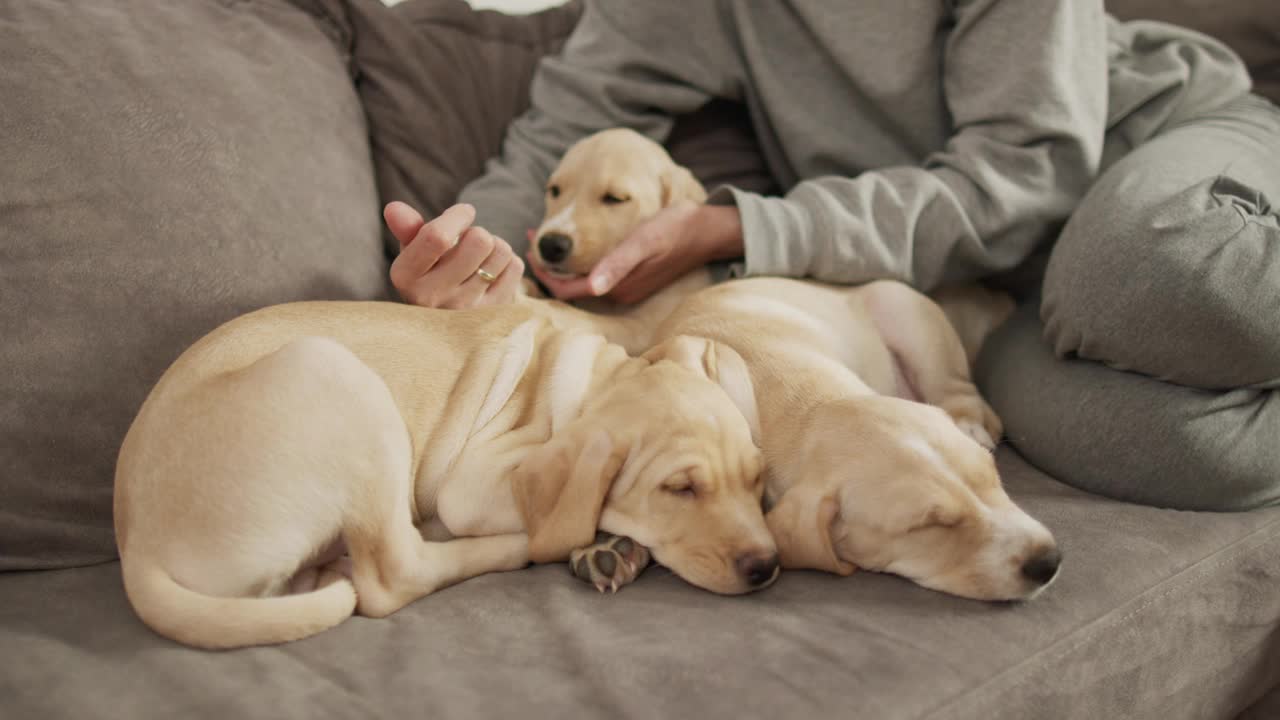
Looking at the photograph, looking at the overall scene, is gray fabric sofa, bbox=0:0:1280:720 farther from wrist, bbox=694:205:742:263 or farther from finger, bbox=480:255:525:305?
wrist, bbox=694:205:742:263

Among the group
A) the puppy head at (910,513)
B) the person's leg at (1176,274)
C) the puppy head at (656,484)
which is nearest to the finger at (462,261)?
the puppy head at (656,484)

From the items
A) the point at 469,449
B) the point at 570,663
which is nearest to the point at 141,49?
the point at 469,449

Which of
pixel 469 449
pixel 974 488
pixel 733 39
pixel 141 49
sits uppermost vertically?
pixel 141 49

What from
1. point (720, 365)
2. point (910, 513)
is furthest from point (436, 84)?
point (910, 513)

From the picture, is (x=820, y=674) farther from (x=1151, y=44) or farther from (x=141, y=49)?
(x=1151, y=44)

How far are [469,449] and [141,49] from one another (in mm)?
1023

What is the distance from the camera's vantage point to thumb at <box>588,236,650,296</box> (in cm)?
209

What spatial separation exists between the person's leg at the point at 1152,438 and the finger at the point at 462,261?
3.87ft

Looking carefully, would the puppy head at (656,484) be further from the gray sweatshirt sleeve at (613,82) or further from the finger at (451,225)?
the gray sweatshirt sleeve at (613,82)

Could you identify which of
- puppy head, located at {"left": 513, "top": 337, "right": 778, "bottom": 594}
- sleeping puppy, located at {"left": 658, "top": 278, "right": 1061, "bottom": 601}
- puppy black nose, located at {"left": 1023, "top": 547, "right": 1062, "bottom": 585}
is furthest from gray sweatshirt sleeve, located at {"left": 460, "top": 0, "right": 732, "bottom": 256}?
puppy black nose, located at {"left": 1023, "top": 547, "right": 1062, "bottom": 585}

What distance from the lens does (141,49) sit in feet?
5.62

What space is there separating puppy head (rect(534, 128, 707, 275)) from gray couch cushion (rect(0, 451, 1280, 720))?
1.02m

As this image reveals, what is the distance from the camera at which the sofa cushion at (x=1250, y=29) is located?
2477 millimetres

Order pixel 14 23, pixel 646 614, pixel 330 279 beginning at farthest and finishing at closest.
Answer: pixel 330 279 → pixel 14 23 → pixel 646 614
